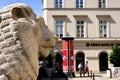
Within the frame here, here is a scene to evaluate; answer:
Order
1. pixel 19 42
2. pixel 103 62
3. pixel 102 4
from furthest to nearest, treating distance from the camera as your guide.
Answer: pixel 102 4 < pixel 103 62 < pixel 19 42

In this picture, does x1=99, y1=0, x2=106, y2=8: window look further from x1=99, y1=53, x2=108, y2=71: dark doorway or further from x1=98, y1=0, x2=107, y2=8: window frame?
x1=99, y1=53, x2=108, y2=71: dark doorway

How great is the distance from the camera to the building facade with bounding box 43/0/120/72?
4306 cm

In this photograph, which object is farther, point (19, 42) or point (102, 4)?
point (102, 4)

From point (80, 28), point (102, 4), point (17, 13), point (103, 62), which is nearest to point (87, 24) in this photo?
point (80, 28)

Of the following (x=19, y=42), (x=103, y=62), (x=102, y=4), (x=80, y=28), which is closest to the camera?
(x=19, y=42)

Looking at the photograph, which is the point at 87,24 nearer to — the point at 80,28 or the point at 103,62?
the point at 80,28

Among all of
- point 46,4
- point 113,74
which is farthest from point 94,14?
point 113,74

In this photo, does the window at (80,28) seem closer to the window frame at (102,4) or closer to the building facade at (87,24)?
the building facade at (87,24)

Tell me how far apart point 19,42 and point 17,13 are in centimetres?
20

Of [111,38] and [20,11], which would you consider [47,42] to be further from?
[111,38]

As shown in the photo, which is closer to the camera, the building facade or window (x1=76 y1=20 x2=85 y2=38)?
the building facade

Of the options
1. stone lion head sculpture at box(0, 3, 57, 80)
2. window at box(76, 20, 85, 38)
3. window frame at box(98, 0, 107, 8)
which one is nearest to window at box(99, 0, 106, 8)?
window frame at box(98, 0, 107, 8)

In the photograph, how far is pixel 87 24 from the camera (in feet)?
143

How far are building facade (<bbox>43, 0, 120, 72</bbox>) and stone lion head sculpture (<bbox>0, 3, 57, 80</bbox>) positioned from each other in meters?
40.1
